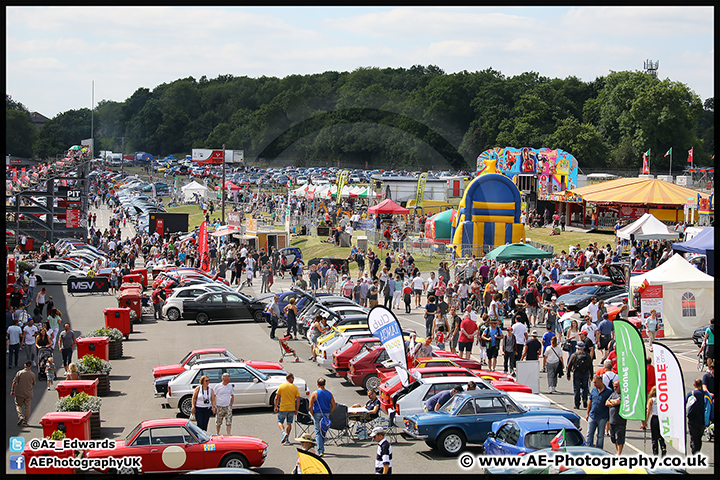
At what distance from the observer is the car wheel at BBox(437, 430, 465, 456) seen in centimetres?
1276

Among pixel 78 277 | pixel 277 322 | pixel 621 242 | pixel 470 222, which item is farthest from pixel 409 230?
pixel 277 322

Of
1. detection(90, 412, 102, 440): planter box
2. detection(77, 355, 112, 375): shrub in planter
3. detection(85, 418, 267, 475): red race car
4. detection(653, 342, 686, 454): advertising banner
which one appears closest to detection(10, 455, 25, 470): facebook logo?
detection(85, 418, 267, 475): red race car

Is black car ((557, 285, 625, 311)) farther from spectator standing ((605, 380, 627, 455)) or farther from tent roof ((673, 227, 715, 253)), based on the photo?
spectator standing ((605, 380, 627, 455))

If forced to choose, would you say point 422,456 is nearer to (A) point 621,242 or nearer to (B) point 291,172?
(A) point 621,242

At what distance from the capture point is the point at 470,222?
37.1 meters

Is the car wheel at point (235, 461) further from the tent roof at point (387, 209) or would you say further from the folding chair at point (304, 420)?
the tent roof at point (387, 209)

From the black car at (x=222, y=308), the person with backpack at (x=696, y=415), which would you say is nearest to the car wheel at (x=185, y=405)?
the person with backpack at (x=696, y=415)

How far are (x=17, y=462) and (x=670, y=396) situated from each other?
10364 mm

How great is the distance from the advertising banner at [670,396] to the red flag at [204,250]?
30852mm

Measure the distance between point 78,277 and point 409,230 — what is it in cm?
2214

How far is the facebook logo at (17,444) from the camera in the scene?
12.3 metres

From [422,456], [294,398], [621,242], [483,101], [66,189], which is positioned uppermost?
[483,101]

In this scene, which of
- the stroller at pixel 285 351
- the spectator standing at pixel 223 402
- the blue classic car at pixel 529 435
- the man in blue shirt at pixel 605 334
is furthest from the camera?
the stroller at pixel 285 351

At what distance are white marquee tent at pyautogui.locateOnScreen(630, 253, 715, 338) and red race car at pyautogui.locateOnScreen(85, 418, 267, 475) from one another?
580 inches
